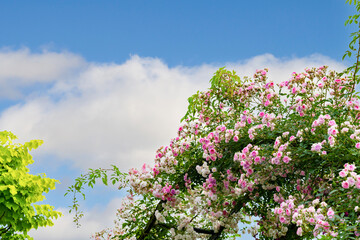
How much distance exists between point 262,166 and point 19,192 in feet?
12.7

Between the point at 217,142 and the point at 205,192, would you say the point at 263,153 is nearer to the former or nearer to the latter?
the point at 217,142

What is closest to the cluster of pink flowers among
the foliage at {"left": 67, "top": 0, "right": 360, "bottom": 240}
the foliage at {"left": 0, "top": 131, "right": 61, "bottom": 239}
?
the foliage at {"left": 67, "top": 0, "right": 360, "bottom": 240}

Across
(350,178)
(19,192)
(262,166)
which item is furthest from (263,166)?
(19,192)

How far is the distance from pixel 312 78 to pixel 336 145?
5.46ft

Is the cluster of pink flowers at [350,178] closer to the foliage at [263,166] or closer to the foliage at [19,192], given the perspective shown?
the foliage at [263,166]

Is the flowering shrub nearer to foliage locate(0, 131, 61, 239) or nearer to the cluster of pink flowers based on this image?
the cluster of pink flowers

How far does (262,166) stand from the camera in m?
5.02

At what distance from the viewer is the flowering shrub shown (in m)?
4.18

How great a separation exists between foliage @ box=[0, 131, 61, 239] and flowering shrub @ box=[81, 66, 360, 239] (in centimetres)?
145

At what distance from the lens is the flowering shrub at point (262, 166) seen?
4.18 metres

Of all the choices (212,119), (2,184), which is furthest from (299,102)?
(2,184)

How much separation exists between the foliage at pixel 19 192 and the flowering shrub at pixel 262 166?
4.75 feet

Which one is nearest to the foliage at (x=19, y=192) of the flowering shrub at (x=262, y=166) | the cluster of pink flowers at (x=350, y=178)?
the flowering shrub at (x=262, y=166)

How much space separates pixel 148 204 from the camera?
712 centimetres
